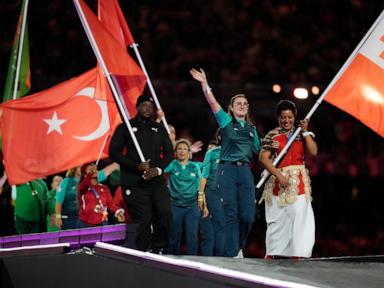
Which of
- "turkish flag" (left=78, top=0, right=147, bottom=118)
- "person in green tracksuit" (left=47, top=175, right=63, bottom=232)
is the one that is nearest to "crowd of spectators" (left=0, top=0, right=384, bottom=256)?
"person in green tracksuit" (left=47, top=175, right=63, bottom=232)

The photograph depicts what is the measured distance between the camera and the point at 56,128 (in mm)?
11719

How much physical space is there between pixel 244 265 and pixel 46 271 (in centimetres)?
199

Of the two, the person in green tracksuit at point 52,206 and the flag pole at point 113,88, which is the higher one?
the flag pole at point 113,88

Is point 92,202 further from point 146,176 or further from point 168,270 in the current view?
point 168,270

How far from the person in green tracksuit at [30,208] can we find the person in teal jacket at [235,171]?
12.7 feet

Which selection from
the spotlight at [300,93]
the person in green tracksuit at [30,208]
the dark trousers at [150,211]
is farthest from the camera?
the spotlight at [300,93]

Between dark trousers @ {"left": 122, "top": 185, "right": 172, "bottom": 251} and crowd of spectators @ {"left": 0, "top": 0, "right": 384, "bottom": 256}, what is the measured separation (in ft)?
19.4

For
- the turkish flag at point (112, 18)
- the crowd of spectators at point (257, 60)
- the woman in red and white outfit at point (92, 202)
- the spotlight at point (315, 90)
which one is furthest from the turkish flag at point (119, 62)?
the spotlight at point (315, 90)

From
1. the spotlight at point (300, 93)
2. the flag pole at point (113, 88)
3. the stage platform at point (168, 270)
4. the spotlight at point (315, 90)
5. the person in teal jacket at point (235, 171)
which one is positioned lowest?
the stage platform at point (168, 270)

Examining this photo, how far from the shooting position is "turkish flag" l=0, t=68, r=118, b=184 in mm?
11508

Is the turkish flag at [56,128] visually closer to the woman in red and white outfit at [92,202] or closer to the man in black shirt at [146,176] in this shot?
the woman in red and white outfit at [92,202]

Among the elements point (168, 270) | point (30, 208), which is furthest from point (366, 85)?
point (30, 208)

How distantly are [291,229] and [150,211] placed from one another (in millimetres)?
1293

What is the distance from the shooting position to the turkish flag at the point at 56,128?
37.8 ft
